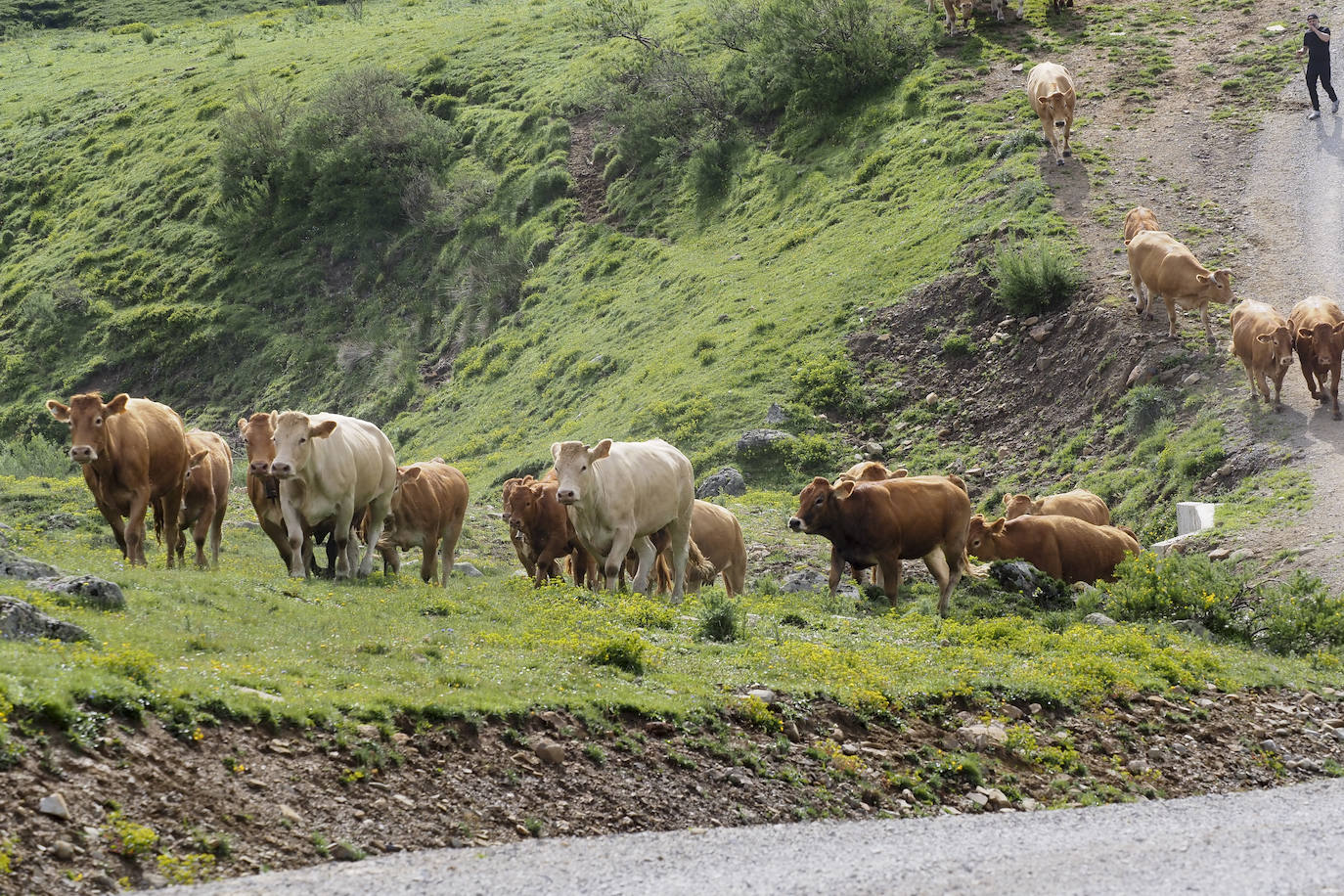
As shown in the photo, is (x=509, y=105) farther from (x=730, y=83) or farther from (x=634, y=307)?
(x=634, y=307)

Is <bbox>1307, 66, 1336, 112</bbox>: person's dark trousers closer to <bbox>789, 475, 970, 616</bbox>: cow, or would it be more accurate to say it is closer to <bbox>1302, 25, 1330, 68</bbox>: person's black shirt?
<bbox>1302, 25, 1330, 68</bbox>: person's black shirt

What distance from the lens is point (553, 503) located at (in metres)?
19.7

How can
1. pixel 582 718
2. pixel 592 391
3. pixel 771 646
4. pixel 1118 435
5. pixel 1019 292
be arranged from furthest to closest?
pixel 592 391, pixel 1019 292, pixel 1118 435, pixel 771 646, pixel 582 718

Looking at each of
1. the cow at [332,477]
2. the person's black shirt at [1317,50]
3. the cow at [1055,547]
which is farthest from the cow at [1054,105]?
the cow at [332,477]

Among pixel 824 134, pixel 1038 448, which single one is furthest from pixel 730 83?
pixel 1038 448

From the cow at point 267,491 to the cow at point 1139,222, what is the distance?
18.4 meters

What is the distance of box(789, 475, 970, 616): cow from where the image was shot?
1908 centimetres

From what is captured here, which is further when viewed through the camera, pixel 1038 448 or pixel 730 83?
pixel 730 83

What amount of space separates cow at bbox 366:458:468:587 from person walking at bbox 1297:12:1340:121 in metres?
26.3

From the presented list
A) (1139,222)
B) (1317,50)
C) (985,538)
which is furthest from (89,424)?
(1317,50)

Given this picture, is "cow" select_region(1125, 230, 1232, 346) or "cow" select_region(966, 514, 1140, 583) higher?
"cow" select_region(1125, 230, 1232, 346)

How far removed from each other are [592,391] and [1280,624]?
73.8 ft

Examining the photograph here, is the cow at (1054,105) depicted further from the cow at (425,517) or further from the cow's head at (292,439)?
the cow's head at (292,439)

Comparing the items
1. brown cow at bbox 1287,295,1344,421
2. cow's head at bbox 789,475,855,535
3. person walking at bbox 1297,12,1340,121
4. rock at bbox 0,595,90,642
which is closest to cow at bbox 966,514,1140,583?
cow's head at bbox 789,475,855,535
